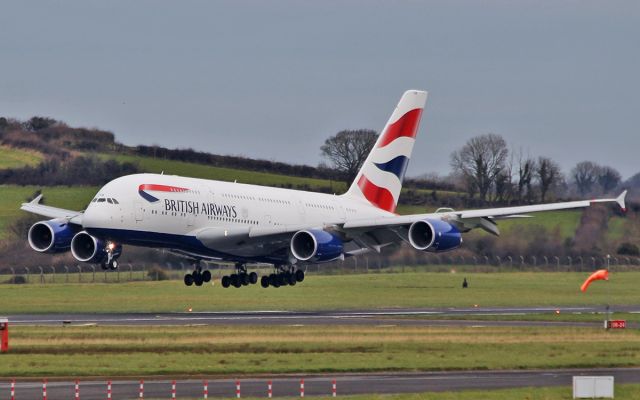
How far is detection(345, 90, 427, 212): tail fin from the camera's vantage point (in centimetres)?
7894

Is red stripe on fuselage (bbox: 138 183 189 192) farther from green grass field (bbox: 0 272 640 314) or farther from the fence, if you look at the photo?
the fence

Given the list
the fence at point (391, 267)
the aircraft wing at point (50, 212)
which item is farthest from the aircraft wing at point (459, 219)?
the fence at point (391, 267)

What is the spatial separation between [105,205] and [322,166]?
4053cm

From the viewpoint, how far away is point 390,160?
79.8m

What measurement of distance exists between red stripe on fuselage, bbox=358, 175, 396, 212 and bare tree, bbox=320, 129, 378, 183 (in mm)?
17969

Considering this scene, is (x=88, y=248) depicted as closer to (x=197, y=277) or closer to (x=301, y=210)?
(x=197, y=277)

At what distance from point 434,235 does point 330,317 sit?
20.5 feet

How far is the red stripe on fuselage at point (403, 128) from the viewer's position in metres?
80.0

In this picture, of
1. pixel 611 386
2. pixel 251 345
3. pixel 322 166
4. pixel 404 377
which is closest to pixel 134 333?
pixel 251 345

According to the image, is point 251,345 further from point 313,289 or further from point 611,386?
point 313,289

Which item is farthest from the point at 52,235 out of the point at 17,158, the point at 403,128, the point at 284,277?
the point at 17,158

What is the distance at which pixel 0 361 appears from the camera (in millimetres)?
46125

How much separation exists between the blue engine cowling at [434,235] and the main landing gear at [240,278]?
8938 mm

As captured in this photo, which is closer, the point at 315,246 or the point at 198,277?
the point at 315,246
